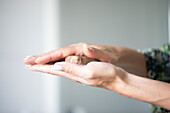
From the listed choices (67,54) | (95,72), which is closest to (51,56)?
(67,54)

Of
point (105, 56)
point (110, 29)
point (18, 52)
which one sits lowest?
point (18, 52)

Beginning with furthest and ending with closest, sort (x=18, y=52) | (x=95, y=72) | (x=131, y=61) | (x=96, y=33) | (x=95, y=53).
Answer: (x=96, y=33) → (x=18, y=52) → (x=131, y=61) → (x=95, y=53) → (x=95, y=72)

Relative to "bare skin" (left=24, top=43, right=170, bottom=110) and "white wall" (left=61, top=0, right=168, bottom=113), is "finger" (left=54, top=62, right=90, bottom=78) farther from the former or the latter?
"white wall" (left=61, top=0, right=168, bottom=113)

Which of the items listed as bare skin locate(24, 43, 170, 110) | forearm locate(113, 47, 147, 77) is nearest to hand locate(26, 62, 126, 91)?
bare skin locate(24, 43, 170, 110)

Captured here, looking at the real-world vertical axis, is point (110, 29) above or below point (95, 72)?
above

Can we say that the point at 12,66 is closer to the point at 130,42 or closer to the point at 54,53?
the point at 130,42

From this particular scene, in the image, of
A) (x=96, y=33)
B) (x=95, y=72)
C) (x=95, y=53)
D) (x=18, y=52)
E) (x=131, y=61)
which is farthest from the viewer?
(x=96, y=33)

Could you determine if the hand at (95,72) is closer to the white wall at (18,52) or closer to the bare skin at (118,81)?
the bare skin at (118,81)

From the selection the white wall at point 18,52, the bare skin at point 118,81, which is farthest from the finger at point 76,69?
the white wall at point 18,52

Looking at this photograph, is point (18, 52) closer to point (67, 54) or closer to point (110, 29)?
point (110, 29)
